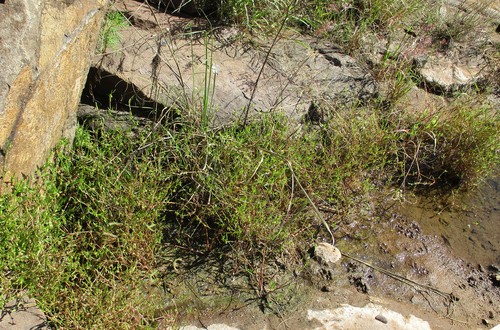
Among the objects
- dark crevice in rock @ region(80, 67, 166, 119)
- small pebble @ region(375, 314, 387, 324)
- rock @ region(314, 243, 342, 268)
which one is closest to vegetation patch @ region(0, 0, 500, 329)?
rock @ region(314, 243, 342, 268)

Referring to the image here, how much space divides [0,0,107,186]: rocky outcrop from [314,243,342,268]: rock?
1.87 metres

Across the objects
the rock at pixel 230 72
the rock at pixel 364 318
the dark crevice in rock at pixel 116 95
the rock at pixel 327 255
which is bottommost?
the rock at pixel 364 318

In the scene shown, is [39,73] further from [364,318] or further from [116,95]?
[364,318]

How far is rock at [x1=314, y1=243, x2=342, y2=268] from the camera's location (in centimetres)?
273

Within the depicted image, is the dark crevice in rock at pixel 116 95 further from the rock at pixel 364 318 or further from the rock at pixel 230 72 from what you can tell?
the rock at pixel 364 318

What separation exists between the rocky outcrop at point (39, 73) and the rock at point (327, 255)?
187cm

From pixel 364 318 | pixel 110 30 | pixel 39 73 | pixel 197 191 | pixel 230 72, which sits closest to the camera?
pixel 39 73

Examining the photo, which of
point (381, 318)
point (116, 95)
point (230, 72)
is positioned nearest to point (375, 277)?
point (381, 318)

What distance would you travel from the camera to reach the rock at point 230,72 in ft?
10.3

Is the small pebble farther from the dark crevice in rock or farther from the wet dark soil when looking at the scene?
the dark crevice in rock

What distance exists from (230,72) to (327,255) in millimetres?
1714

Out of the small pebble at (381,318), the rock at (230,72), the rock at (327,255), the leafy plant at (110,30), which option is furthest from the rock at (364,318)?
the leafy plant at (110,30)

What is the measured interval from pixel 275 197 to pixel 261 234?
1.20ft

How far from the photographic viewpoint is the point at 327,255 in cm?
275
